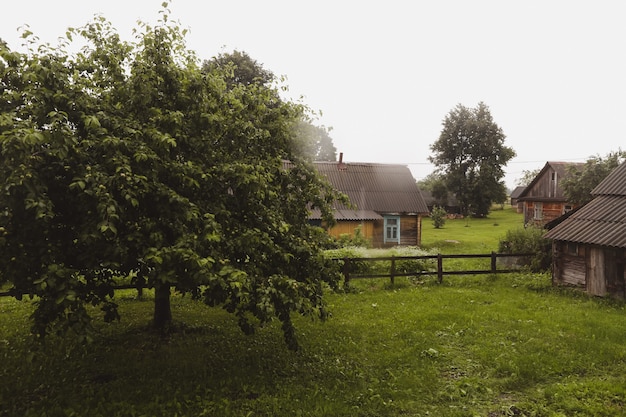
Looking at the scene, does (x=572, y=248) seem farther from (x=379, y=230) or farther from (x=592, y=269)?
(x=379, y=230)

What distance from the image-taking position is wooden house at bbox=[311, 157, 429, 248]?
2600 cm

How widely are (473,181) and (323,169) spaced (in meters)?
→ 31.4

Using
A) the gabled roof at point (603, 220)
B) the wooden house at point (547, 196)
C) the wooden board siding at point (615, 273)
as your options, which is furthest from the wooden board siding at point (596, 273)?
the wooden house at point (547, 196)

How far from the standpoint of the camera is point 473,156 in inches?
2243

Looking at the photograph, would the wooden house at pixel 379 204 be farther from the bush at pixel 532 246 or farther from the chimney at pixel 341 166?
the bush at pixel 532 246

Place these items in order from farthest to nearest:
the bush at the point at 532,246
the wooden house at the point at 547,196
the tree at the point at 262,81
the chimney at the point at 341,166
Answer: the wooden house at the point at 547,196
the chimney at the point at 341,166
the bush at the point at 532,246
the tree at the point at 262,81

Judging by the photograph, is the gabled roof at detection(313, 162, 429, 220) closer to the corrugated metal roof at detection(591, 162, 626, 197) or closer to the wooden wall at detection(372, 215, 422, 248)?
the wooden wall at detection(372, 215, 422, 248)

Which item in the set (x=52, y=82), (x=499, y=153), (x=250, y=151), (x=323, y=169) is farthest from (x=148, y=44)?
(x=499, y=153)

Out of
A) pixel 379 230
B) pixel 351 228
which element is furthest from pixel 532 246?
pixel 351 228

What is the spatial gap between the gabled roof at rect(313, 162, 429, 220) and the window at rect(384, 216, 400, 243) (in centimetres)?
59

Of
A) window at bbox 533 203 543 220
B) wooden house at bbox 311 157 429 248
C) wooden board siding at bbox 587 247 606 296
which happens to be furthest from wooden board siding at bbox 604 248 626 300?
window at bbox 533 203 543 220

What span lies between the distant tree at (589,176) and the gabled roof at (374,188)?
844 centimetres

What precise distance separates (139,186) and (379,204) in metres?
22.8

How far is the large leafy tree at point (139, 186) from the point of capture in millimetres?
5410
